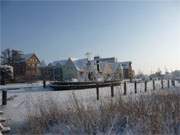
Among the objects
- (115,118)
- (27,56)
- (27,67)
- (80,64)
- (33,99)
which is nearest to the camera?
(115,118)

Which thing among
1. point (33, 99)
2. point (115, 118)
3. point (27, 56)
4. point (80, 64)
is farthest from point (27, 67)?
point (115, 118)

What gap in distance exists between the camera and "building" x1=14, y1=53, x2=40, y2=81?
47472 mm

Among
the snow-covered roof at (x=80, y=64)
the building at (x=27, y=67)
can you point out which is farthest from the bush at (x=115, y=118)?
the snow-covered roof at (x=80, y=64)

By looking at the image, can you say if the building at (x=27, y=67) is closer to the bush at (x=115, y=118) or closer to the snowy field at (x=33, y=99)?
the snowy field at (x=33, y=99)

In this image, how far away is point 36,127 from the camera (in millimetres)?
6617

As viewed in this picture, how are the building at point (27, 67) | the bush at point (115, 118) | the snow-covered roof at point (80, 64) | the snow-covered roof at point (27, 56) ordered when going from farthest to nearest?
the snow-covered roof at point (27, 56) → the snow-covered roof at point (80, 64) → the building at point (27, 67) → the bush at point (115, 118)

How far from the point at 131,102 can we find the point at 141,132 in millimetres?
1434

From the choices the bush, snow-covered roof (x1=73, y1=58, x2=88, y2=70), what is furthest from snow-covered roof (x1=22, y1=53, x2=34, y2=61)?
the bush

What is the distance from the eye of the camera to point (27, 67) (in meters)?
54.7

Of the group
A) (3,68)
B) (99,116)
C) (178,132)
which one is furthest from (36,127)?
(3,68)

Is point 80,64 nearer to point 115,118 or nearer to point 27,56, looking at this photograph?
point 27,56

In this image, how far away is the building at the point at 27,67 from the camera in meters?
47.5

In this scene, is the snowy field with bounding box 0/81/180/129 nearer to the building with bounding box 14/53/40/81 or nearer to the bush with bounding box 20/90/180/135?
the bush with bounding box 20/90/180/135

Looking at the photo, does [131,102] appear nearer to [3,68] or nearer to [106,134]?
[106,134]
